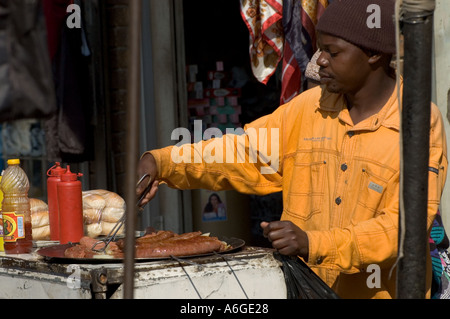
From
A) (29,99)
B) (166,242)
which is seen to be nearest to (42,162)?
(29,99)

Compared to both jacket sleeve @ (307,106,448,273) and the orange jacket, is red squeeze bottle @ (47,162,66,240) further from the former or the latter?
jacket sleeve @ (307,106,448,273)

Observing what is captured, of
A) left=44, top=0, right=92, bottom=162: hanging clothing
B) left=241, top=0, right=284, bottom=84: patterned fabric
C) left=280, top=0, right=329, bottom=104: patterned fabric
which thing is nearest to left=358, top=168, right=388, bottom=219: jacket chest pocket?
left=280, top=0, right=329, bottom=104: patterned fabric

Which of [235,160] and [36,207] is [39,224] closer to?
[36,207]

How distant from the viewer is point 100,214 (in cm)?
382

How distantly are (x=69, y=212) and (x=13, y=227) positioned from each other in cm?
26

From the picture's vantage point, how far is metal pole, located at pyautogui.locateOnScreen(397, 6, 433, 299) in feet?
7.47

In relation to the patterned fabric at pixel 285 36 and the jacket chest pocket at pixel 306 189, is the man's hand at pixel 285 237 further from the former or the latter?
the patterned fabric at pixel 285 36

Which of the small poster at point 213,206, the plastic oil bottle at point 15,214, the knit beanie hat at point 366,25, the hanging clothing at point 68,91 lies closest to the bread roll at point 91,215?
the plastic oil bottle at point 15,214

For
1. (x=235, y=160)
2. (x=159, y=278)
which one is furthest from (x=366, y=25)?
(x=159, y=278)

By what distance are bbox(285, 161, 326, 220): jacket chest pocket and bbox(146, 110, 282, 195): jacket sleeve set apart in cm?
18

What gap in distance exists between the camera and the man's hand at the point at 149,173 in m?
3.43

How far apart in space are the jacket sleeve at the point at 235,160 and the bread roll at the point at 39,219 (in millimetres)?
624
